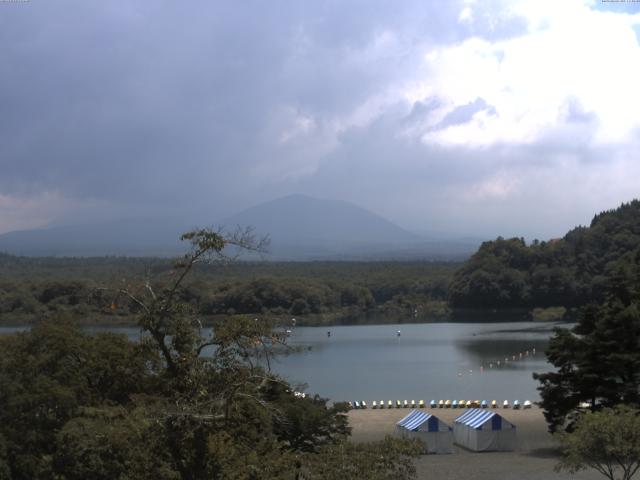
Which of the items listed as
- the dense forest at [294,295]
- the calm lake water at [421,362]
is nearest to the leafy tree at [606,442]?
the calm lake water at [421,362]

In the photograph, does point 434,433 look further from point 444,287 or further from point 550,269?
point 444,287

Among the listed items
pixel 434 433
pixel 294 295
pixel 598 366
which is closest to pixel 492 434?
pixel 434 433

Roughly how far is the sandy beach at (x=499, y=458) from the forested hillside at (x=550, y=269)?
164 ft

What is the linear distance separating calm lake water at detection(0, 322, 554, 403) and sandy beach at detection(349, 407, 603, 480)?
421 cm

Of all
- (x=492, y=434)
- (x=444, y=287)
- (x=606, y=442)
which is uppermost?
(x=444, y=287)

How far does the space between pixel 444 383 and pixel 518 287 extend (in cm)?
4279

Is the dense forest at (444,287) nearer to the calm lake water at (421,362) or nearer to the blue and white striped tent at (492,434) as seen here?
the calm lake water at (421,362)

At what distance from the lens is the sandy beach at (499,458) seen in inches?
632

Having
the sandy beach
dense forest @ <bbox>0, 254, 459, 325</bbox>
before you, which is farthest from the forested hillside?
the sandy beach

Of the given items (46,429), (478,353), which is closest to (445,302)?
(478,353)

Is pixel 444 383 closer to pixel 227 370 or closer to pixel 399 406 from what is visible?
pixel 399 406

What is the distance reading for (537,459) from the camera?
17.8 m

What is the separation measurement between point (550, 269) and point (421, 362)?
36.5 m

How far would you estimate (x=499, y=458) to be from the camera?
18219 millimetres
